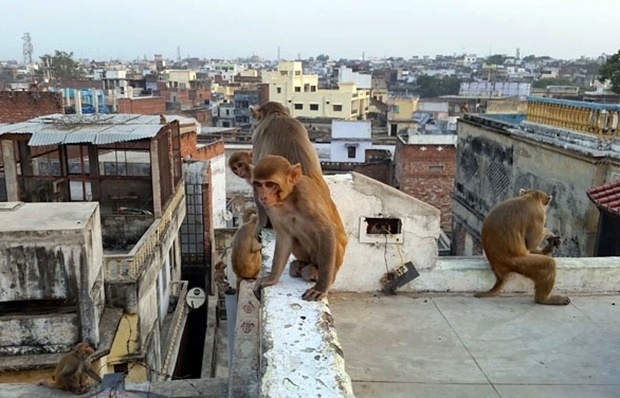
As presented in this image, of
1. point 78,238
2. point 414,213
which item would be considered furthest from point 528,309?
point 78,238

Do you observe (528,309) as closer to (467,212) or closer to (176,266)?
(467,212)

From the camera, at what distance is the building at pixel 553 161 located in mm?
10406

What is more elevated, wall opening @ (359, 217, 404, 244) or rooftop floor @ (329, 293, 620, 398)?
wall opening @ (359, 217, 404, 244)

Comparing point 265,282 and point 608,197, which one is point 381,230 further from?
point 608,197

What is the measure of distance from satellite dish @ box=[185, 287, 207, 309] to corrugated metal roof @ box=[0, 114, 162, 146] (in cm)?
511

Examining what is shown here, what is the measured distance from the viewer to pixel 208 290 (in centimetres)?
1930

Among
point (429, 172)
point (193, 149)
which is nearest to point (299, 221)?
point (193, 149)

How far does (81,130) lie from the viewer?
1277 cm

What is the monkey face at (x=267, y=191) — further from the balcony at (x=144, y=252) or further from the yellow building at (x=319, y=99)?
the yellow building at (x=319, y=99)

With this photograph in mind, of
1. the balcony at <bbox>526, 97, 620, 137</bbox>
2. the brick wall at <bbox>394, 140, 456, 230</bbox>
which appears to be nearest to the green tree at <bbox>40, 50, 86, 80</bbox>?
the brick wall at <bbox>394, 140, 456, 230</bbox>

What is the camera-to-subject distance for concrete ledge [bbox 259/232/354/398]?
98.2 inches

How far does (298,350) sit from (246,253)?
10.7ft

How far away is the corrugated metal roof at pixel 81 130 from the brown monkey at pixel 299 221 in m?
9.14

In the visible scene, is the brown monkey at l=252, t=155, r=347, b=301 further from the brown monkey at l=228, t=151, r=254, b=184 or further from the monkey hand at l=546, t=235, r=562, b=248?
the monkey hand at l=546, t=235, r=562, b=248
